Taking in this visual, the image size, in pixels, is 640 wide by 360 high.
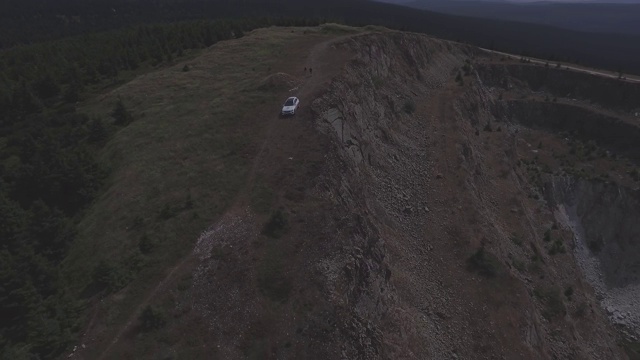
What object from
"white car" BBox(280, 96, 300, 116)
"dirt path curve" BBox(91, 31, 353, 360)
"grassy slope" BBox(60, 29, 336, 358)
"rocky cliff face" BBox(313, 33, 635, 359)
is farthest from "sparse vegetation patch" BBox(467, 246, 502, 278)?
"grassy slope" BBox(60, 29, 336, 358)

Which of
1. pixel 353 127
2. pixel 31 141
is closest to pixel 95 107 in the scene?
pixel 31 141

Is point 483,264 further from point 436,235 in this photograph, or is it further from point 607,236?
point 607,236

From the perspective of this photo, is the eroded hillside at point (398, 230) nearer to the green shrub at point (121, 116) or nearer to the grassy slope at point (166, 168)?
the grassy slope at point (166, 168)

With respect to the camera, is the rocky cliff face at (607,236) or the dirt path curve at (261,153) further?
the rocky cliff face at (607,236)

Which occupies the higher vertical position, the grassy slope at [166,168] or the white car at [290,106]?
the white car at [290,106]

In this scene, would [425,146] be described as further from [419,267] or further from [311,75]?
[419,267]

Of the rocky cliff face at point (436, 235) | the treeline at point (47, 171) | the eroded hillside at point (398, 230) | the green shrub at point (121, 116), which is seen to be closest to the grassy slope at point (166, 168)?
the eroded hillside at point (398, 230)

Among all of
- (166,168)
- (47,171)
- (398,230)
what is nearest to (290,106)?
(166,168)

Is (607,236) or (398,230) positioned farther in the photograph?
(607,236)
